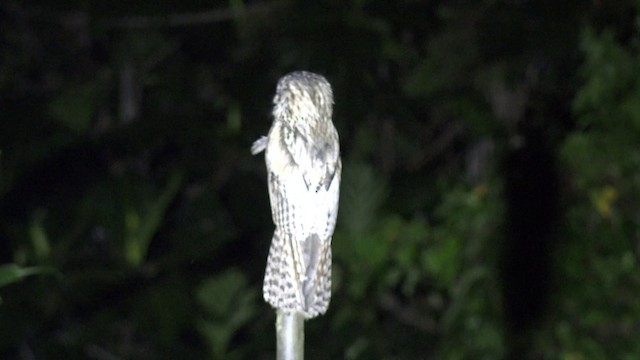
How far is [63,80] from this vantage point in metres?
3.40

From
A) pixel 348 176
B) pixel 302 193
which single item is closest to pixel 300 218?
pixel 302 193

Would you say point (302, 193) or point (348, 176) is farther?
point (348, 176)

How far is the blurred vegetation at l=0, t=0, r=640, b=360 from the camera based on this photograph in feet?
8.20

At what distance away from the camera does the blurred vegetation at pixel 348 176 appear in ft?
8.20

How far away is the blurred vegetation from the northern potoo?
133cm

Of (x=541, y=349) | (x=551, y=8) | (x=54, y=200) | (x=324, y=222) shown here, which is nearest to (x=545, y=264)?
(x=541, y=349)

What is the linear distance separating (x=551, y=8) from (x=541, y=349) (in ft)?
3.04

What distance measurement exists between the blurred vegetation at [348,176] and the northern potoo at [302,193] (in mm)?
1329

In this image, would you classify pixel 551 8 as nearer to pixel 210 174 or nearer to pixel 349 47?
pixel 349 47

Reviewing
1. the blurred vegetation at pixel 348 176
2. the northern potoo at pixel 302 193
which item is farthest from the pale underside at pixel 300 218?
the blurred vegetation at pixel 348 176

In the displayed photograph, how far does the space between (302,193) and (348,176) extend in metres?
1.69

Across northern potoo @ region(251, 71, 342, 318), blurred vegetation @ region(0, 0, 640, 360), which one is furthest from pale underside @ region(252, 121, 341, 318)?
blurred vegetation @ region(0, 0, 640, 360)

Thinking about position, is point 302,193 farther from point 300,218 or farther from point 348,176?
point 348,176

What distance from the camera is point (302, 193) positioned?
930mm
